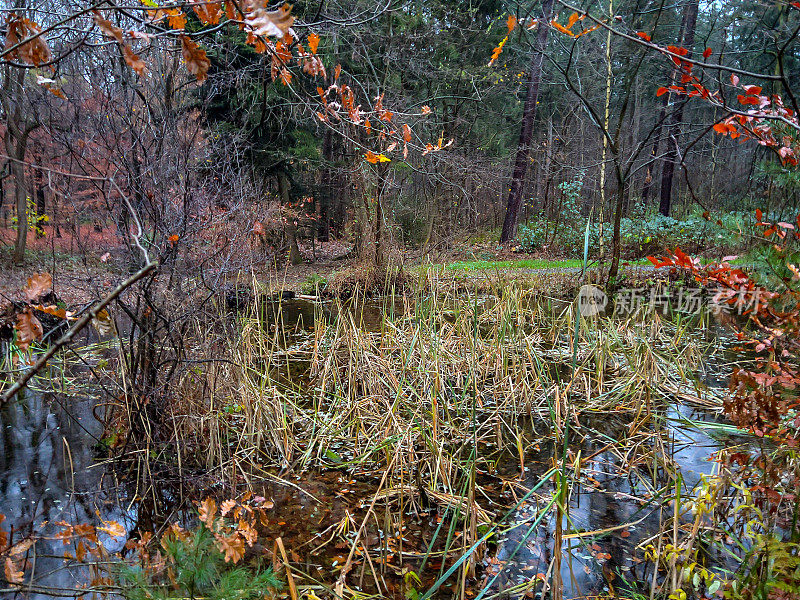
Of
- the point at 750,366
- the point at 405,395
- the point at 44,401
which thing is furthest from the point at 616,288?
the point at 44,401

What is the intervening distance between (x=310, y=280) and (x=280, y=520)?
24.1 ft

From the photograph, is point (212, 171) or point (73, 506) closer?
point (73, 506)

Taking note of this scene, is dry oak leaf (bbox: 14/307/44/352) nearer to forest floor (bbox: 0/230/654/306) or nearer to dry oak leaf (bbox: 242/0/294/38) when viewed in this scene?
forest floor (bbox: 0/230/654/306)

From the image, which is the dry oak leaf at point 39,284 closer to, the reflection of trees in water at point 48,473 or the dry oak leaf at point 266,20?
the dry oak leaf at point 266,20

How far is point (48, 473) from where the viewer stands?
10.8ft

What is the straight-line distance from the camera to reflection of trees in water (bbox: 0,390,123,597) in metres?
2.65

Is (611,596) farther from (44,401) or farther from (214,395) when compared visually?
(44,401)

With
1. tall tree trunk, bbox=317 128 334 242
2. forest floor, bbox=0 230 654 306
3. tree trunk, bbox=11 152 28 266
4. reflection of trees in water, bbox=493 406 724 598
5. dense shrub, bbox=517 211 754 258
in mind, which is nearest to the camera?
reflection of trees in water, bbox=493 406 724 598

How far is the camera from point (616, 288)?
26.7 feet

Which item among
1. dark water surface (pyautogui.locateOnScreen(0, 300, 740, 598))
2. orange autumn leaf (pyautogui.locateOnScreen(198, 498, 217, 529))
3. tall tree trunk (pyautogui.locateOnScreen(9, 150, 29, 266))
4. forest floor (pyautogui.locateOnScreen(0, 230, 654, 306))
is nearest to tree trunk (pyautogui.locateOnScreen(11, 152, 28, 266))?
tall tree trunk (pyautogui.locateOnScreen(9, 150, 29, 266))

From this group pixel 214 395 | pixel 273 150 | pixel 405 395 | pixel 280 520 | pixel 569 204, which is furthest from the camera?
pixel 569 204

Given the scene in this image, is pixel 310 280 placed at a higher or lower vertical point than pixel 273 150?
lower

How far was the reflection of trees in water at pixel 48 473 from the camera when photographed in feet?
8.68

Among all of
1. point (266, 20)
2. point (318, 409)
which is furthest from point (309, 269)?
point (266, 20)
